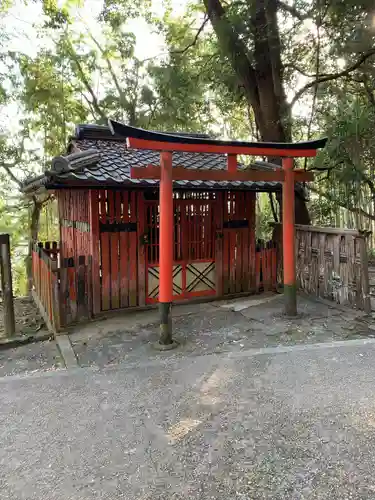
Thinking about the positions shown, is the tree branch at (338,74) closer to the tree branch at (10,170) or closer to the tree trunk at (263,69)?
the tree trunk at (263,69)

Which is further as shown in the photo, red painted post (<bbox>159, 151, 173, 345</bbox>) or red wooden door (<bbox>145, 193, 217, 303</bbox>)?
red wooden door (<bbox>145, 193, 217, 303</bbox>)

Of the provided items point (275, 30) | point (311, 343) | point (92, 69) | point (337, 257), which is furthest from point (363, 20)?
point (92, 69)

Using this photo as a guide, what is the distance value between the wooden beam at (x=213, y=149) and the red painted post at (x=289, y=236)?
246 mm

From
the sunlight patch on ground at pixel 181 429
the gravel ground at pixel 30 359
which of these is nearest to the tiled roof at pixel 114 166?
the gravel ground at pixel 30 359

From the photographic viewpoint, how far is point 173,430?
3326mm

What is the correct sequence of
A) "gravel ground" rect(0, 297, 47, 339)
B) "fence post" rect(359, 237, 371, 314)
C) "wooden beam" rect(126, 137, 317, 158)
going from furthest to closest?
1. "gravel ground" rect(0, 297, 47, 339)
2. "fence post" rect(359, 237, 371, 314)
3. "wooden beam" rect(126, 137, 317, 158)

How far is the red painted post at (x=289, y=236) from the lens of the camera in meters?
6.46

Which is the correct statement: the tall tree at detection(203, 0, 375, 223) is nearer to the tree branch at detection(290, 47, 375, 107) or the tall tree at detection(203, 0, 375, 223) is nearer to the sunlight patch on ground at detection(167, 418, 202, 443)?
the tree branch at detection(290, 47, 375, 107)

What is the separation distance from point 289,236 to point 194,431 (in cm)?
402

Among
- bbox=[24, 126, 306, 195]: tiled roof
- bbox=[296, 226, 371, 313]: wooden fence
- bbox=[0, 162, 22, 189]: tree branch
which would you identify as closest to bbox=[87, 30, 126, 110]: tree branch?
bbox=[0, 162, 22, 189]: tree branch

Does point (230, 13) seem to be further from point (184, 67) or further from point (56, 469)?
point (56, 469)

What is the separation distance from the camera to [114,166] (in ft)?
22.0

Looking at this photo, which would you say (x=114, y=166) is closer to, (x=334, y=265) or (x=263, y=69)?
(x=334, y=265)

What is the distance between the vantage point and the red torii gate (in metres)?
5.04
